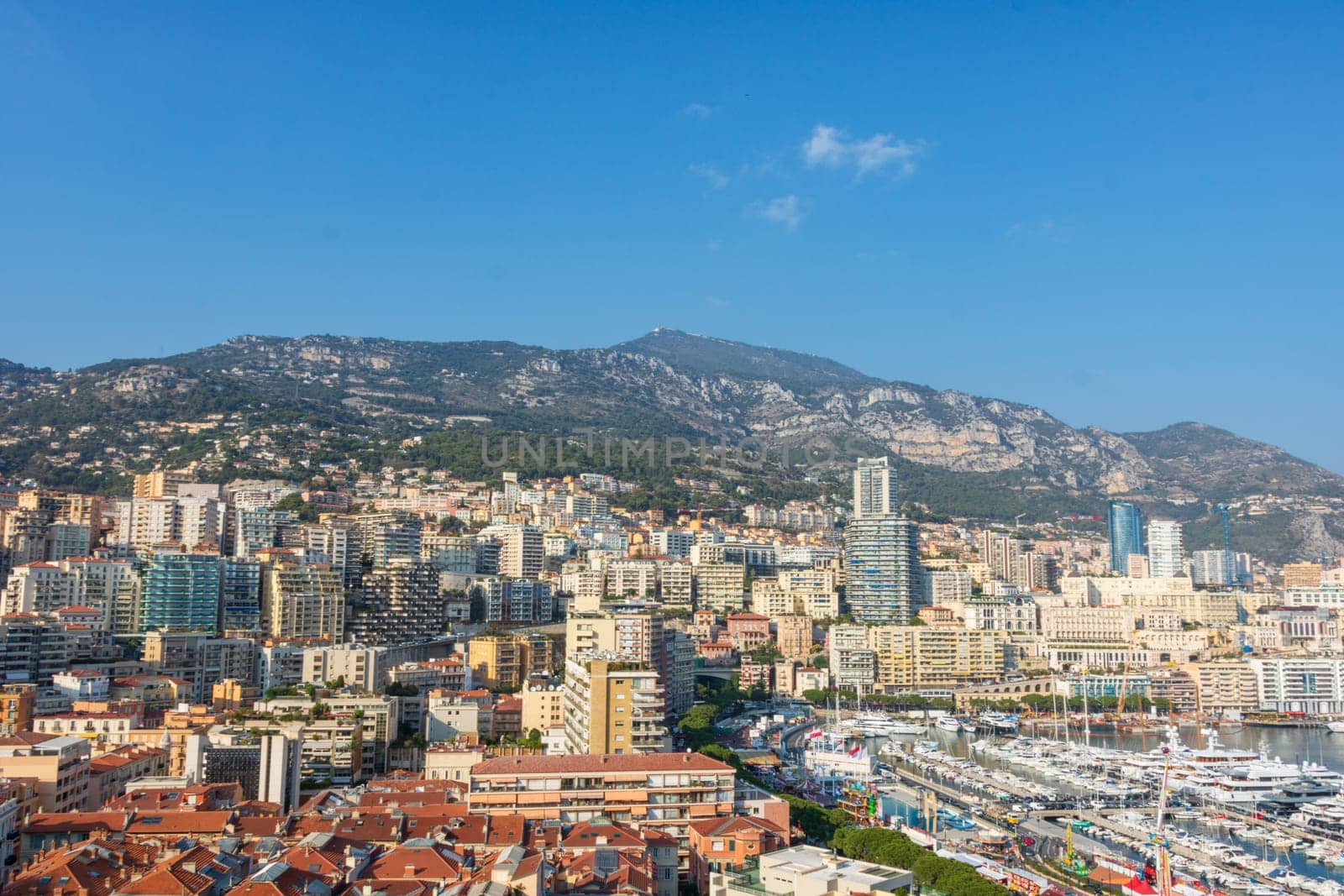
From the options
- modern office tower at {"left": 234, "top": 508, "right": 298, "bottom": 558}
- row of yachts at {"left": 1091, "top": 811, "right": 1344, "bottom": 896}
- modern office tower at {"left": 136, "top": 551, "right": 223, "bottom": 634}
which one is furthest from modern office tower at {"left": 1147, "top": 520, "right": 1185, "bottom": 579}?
modern office tower at {"left": 136, "top": 551, "right": 223, "bottom": 634}

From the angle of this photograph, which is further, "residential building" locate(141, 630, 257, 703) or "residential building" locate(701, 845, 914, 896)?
"residential building" locate(141, 630, 257, 703)

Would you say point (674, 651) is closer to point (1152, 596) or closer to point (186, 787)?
point (186, 787)

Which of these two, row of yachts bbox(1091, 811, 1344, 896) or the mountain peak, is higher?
the mountain peak

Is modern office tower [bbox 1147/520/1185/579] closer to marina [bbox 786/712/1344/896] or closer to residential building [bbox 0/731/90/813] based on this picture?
marina [bbox 786/712/1344/896]

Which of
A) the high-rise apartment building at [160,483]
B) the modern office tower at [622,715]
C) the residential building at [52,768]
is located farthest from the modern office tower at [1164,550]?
the residential building at [52,768]

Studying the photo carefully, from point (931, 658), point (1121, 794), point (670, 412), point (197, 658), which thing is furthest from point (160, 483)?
point (670, 412)

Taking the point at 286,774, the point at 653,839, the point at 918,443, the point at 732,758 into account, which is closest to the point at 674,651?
the point at 732,758
